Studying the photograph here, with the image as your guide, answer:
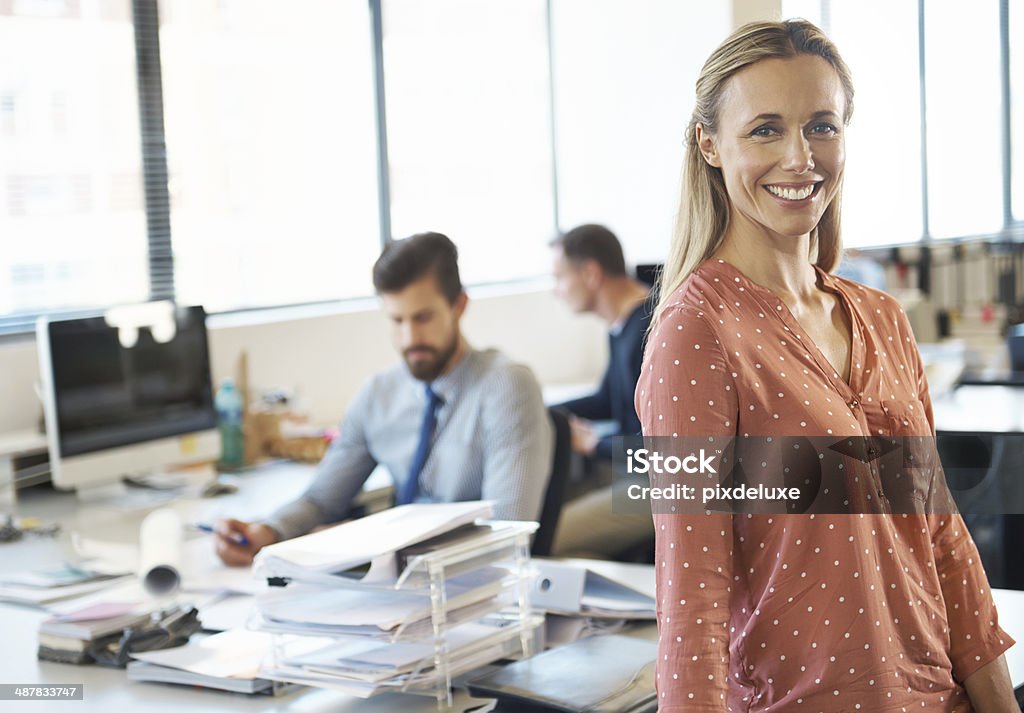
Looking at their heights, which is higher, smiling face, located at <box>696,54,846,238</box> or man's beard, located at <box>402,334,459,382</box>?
smiling face, located at <box>696,54,846,238</box>

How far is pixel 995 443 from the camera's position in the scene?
2678 millimetres

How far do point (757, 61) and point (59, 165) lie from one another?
3.03 metres

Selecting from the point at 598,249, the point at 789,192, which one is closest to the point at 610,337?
the point at 598,249

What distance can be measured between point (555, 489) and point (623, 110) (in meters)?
3.00

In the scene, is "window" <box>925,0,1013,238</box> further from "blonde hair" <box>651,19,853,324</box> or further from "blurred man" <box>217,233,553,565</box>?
"blonde hair" <box>651,19,853,324</box>

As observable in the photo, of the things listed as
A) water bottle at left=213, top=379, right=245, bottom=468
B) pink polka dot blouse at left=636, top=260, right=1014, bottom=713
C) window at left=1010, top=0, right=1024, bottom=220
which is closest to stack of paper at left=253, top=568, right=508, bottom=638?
pink polka dot blouse at left=636, top=260, right=1014, bottom=713

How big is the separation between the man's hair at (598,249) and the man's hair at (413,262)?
5.55 ft

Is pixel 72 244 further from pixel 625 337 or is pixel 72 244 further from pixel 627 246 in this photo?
pixel 627 246

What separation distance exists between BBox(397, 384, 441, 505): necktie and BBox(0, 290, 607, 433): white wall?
1.39 metres

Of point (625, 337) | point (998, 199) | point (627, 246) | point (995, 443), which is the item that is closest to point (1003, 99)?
point (998, 199)

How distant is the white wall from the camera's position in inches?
136

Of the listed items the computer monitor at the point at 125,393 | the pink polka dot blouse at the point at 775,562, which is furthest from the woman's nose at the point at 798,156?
the computer monitor at the point at 125,393

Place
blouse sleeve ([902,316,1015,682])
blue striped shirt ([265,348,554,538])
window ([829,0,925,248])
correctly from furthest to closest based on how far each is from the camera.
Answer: window ([829,0,925,248]) < blue striped shirt ([265,348,554,538]) < blouse sleeve ([902,316,1015,682])

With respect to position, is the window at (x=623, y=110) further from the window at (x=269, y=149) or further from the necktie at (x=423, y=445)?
the necktie at (x=423, y=445)
